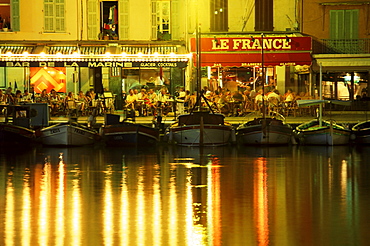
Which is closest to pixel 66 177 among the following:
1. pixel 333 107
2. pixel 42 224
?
pixel 42 224

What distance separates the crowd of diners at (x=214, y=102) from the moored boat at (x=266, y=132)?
4.81 metres

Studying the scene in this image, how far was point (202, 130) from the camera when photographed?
35562 millimetres

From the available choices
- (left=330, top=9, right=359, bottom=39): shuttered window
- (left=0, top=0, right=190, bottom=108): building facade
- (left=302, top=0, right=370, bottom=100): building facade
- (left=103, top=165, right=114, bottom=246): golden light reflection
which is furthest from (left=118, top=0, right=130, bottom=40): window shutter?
(left=103, top=165, right=114, bottom=246): golden light reflection

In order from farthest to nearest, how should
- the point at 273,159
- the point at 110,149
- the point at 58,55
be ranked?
the point at 58,55
the point at 110,149
the point at 273,159

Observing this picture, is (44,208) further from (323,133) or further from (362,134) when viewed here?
(362,134)

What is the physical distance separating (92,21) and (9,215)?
28736 mm

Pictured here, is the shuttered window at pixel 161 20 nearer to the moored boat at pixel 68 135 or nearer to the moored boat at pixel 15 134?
the moored boat at pixel 68 135

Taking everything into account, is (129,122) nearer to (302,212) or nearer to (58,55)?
(58,55)

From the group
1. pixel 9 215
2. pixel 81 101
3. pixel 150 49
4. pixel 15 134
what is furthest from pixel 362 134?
pixel 9 215

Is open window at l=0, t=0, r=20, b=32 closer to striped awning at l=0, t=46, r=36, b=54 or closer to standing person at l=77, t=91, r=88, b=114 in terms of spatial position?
striped awning at l=0, t=46, r=36, b=54

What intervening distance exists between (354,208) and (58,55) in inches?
955

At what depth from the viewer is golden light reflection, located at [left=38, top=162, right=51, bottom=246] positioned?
1614cm

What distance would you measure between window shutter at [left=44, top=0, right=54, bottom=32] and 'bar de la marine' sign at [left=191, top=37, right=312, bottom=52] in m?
8.33

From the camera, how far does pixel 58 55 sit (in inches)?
1612
